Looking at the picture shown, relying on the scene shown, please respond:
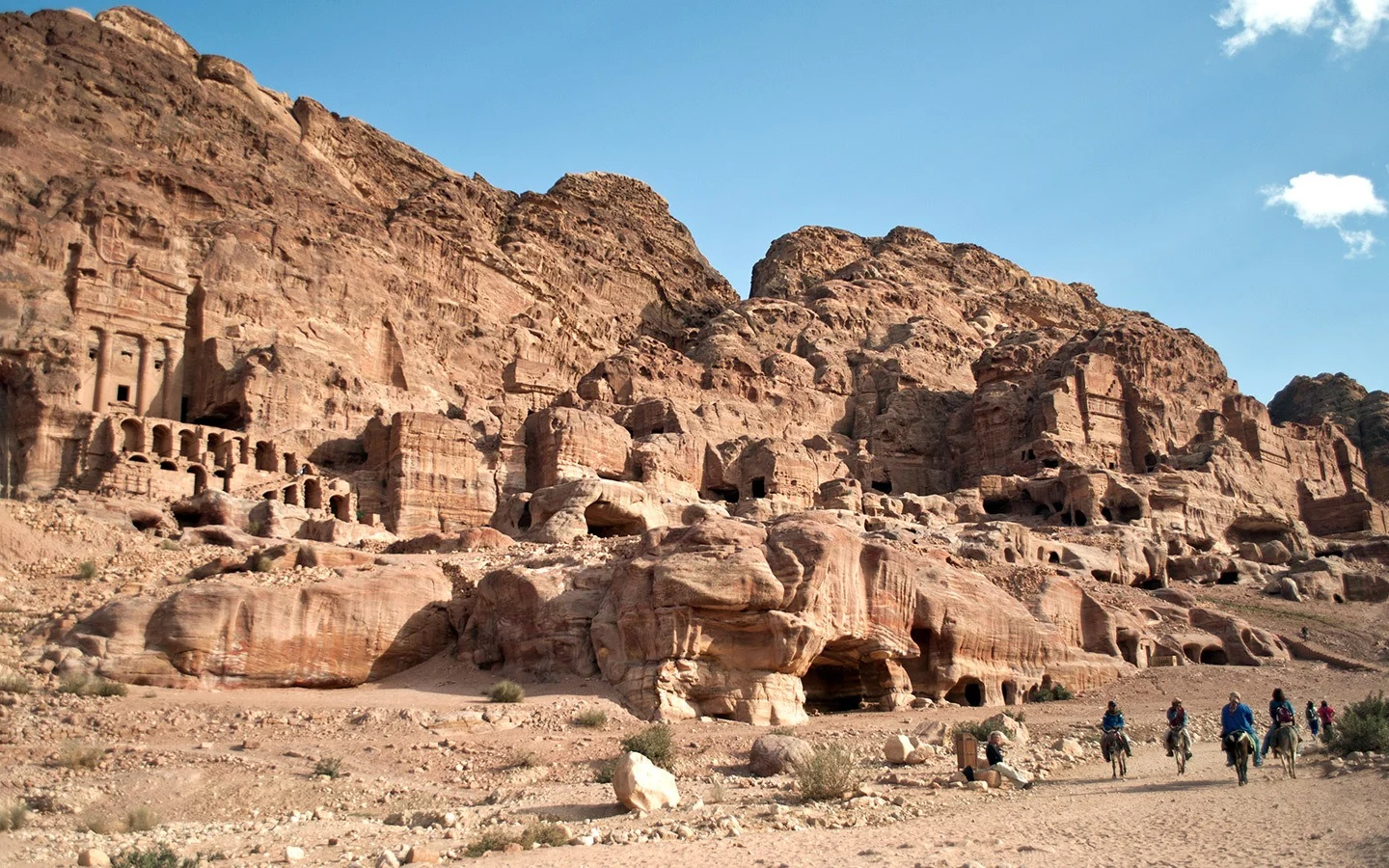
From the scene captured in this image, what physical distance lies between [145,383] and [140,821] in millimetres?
31506

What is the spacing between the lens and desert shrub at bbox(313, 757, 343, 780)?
51.1ft

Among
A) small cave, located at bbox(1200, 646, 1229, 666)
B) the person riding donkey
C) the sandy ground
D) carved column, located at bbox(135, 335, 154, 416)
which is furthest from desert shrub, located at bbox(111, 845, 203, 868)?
carved column, located at bbox(135, 335, 154, 416)

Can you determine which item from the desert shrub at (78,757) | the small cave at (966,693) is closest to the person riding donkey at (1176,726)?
the small cave at (966,693)

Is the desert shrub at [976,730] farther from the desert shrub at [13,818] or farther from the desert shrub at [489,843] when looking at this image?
the desert shrub at [13,818]

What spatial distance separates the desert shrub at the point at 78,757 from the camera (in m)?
15.4

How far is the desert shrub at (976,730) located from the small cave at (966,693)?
5091 mm

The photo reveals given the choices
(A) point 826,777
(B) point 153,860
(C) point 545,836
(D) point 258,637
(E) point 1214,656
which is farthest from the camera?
(E) point 1214,656

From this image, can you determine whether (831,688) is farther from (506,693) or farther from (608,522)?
(608,522)

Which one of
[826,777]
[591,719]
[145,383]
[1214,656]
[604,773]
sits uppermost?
[145,383]

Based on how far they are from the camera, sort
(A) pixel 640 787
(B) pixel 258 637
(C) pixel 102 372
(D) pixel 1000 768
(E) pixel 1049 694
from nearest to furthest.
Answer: (A) pixel 640 787, (D) pixel 1000 768, (B) pixel 258 637, (E) pixel 1049 694, (C) pixel 102 372

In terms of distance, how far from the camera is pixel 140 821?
44.8 ft

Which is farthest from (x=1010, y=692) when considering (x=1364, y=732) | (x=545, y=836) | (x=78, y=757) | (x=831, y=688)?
(x=78, y=757)

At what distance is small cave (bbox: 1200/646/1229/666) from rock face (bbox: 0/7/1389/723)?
0.27 feet

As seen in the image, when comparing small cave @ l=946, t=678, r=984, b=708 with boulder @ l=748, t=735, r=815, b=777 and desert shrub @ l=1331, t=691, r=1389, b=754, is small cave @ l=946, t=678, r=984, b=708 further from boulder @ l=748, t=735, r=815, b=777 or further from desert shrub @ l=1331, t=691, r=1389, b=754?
boulder @ l=748, t=735, r=815, b=777
